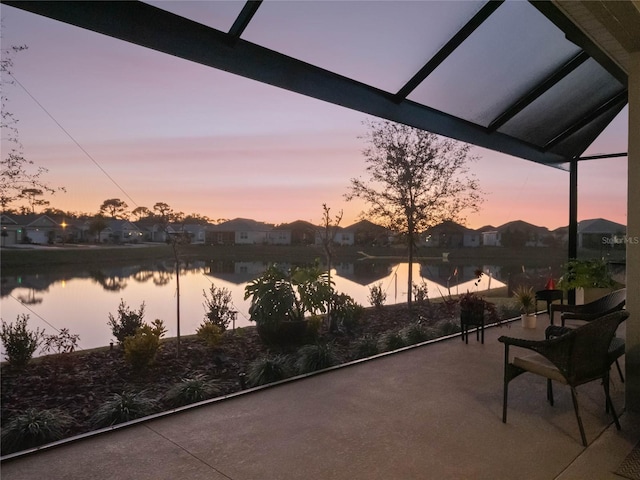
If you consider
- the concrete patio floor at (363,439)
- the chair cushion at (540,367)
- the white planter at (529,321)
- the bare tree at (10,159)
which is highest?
the bare tree at (10,159)

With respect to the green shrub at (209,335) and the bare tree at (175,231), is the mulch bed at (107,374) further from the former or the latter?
the bare tree at (175,231)

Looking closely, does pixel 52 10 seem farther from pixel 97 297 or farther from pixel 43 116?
pixel 97 297

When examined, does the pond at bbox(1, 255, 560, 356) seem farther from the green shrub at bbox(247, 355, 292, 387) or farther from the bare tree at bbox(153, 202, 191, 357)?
the green shrub at bbox(247, 355, 292, 387)

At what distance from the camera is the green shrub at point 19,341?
3139 millimetres

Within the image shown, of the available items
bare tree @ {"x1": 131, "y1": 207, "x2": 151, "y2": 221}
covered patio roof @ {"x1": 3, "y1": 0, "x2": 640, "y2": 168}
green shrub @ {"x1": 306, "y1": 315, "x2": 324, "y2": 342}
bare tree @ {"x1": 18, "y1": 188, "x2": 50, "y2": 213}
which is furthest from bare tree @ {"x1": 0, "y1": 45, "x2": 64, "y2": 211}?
green shrub @ {"x1": 306, "y1": 315, "x2": 324, "y2": 342}

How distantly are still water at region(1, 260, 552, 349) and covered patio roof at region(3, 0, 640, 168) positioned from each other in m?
1.88

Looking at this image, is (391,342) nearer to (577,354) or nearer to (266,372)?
(266,372)

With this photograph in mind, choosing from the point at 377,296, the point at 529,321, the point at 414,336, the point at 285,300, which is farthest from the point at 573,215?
the point at 285,300

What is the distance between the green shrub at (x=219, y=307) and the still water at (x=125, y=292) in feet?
0.23

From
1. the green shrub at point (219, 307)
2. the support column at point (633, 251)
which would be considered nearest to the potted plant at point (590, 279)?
the support column at point (633, 251)

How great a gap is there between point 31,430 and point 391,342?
3.98 m

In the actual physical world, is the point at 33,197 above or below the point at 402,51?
below

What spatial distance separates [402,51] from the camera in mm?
3748

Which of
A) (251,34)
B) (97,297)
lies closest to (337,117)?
(251,34)
